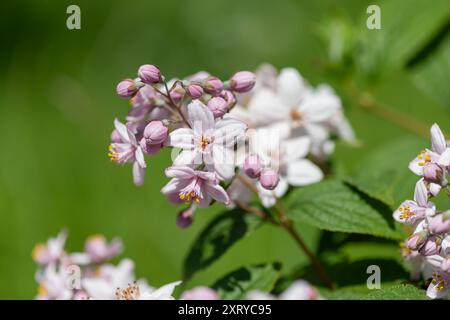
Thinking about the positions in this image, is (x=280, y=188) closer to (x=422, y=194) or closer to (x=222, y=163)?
(x=222, y=163)

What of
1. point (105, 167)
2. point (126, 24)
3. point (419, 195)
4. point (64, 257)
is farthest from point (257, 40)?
point (419, 195)

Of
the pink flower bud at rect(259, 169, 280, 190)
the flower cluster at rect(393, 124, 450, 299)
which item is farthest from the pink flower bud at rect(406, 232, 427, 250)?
the pink flower bud at rect(259, 169, 280, 190)

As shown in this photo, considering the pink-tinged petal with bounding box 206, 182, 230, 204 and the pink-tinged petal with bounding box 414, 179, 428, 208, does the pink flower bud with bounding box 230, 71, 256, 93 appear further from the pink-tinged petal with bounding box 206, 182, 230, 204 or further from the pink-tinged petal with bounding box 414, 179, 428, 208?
the pink-tinged petal with bounding box 414, 179, 428, 208

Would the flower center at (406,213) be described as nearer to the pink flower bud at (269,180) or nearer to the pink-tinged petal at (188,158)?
the pink flower bud at (269,180)

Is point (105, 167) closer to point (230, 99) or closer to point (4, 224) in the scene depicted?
point (4, 224)

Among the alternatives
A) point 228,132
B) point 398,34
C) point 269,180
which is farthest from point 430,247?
point 398,34
